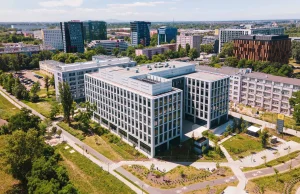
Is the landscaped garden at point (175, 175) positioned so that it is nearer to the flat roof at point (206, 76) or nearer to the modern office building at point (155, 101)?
the modern office building at point (155, 101)

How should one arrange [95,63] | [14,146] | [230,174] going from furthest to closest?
[95,63] < [230,174] < [14,146]

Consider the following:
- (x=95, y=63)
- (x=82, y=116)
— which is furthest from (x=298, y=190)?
(x=95, y=63)

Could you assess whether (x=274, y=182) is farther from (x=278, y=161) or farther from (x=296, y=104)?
(x=296, y=104)

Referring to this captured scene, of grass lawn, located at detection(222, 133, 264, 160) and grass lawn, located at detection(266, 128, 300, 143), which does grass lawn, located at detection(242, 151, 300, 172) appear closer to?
grass lawn, located at detection(222, 133, 264, 160)

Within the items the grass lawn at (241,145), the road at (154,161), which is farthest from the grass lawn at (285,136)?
the road at (154,161)

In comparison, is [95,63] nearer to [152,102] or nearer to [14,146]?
[152,102]

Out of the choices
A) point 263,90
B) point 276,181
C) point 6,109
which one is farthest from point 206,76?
point 6,109

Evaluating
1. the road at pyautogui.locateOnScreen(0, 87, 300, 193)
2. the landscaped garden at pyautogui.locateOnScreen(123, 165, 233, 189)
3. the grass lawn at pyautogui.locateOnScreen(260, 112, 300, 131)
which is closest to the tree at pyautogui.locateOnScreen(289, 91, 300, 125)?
the grass lawn at pyautogui.locateOnScreen(260, 112, 300, 131)
